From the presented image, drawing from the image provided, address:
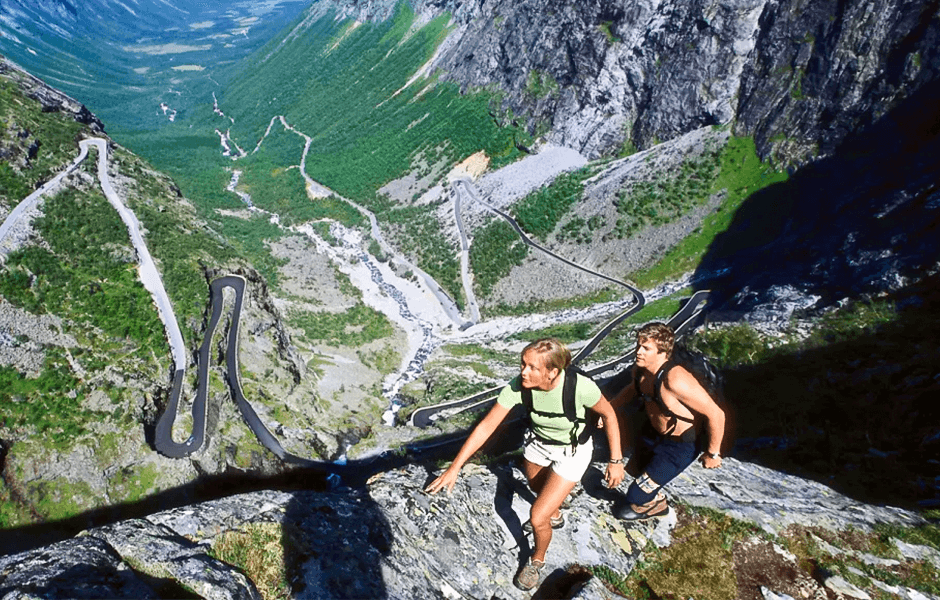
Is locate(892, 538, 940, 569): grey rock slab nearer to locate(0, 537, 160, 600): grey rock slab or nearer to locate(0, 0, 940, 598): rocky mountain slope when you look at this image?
locate(0, 0, 940, 598): rocky mountain slope

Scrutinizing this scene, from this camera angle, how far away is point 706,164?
63.1 meters

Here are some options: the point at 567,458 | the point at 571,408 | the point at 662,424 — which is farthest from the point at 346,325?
the point at 571,408

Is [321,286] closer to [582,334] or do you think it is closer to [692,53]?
[582,334]

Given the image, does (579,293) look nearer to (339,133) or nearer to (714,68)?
(714,68)

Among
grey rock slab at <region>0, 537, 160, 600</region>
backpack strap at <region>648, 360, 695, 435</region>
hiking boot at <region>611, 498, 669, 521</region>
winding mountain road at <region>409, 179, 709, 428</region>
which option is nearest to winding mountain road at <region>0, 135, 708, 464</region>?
winding mountain road at <region>409, 179, 709, 428</region>

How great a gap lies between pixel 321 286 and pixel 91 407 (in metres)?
36.4

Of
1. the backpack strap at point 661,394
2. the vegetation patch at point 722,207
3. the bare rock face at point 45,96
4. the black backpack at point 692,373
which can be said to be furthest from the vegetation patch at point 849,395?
the bare rock face at point 45,96

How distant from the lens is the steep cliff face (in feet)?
173

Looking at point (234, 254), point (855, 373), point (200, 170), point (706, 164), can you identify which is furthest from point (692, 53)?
point (200, 170)

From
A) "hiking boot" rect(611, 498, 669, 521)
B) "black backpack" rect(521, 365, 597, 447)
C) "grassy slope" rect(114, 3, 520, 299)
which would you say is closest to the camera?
"black backpack" rect(521, 365, 597, 447)

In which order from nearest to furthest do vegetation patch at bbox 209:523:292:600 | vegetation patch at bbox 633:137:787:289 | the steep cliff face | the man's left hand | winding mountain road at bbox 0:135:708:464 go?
vegetation patch at bbox 209:523:292:600 < the man's left hand < winding mountain road at bbox 0:135:708:464 < the steep cliff face < vegetation patch at bbox 633:137:787:289

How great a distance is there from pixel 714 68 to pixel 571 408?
2850 inches

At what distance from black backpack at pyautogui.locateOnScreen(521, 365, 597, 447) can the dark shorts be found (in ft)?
6.18

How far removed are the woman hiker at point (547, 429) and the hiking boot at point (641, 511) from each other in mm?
1932
